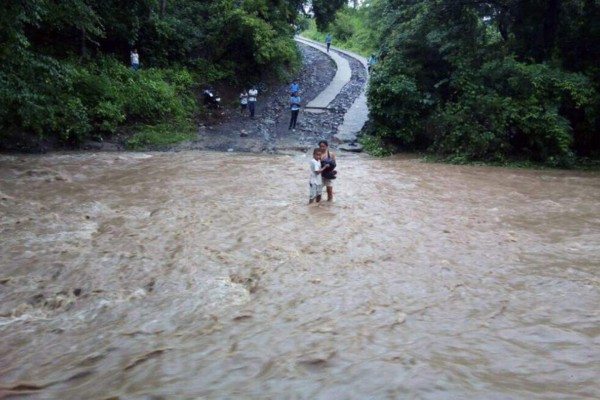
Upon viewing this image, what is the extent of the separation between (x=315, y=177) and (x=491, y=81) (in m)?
10.3

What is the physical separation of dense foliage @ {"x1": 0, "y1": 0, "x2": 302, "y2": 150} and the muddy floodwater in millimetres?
3093

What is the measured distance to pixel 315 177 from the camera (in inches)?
411

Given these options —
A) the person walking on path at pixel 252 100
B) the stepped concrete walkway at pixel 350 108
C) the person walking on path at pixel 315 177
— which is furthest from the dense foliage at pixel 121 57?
the person walking on path at pixel 315 177

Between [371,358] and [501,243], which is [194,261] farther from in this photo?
[501,243]

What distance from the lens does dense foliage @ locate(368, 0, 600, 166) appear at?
53.8 ft

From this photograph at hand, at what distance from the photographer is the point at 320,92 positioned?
2639 centimetres

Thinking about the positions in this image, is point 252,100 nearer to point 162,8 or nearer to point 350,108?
point 350,108

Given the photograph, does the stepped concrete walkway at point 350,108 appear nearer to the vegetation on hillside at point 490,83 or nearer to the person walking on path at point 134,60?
the vegetation on hillside at point 490,83

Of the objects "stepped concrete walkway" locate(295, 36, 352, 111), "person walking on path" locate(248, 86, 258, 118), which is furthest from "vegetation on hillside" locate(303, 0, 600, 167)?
"person walking on path" locate(248, 86, 258, 118)

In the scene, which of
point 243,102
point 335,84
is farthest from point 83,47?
point 335,84

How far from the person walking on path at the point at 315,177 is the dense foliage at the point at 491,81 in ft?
26.2

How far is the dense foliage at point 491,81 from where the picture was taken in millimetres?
16406

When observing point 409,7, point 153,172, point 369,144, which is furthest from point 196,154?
point 409,7

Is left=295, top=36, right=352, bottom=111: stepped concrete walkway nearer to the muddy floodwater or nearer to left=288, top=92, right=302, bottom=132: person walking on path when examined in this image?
left=288, top=92, right=302, bottom=132: person walking on path
